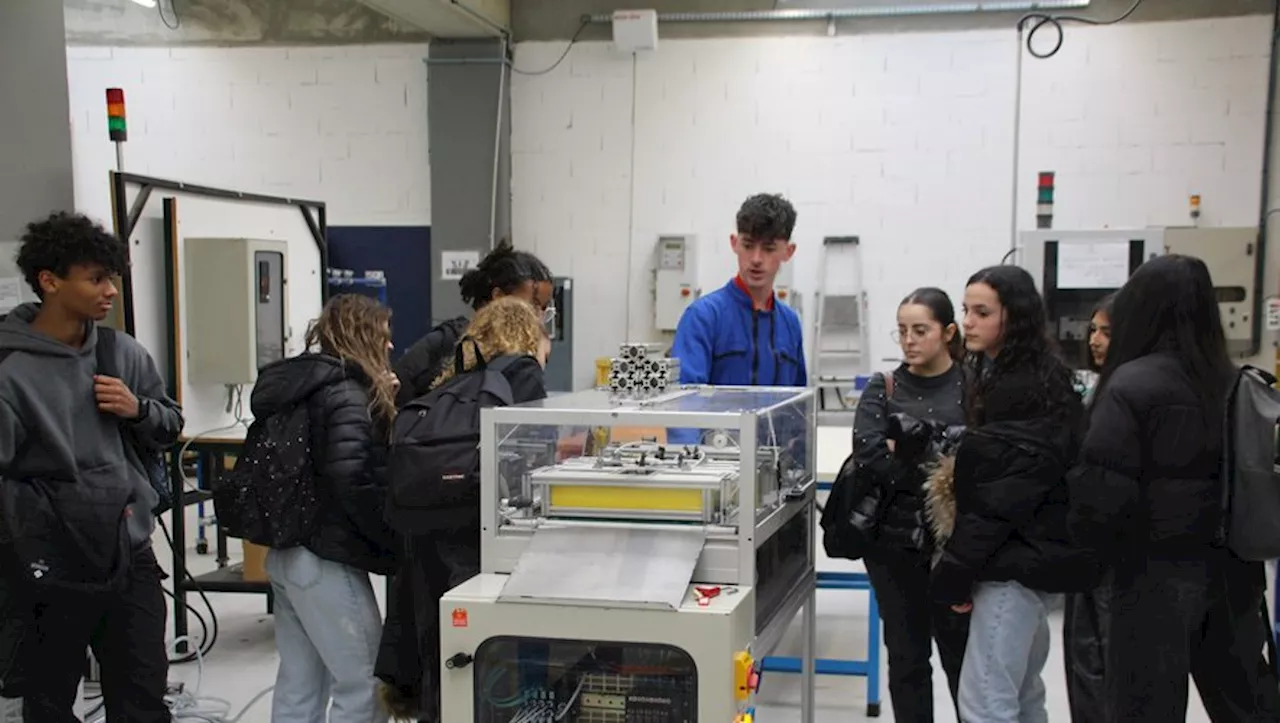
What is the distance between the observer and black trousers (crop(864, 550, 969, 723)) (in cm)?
241

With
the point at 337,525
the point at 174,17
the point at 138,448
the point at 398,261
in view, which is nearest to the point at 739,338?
the point at 337,525

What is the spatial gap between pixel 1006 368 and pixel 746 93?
13.4ft

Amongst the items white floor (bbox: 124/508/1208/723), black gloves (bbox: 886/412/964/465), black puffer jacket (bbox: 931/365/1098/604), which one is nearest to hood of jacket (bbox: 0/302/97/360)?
white floor (bbox: 124/508/1208/723)

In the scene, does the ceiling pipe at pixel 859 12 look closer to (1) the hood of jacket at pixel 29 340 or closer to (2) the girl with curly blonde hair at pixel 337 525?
(2) the girl with curly blonde hair at pixel 337 525

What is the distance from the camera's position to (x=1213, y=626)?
7.25 feet

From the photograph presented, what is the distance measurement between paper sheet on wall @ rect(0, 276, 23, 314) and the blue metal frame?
2423 mm

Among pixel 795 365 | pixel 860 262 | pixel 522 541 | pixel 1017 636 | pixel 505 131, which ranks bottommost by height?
pixel 1017 636

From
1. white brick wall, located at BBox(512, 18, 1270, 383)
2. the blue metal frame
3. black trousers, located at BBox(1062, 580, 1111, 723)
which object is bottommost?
the blue metal frame

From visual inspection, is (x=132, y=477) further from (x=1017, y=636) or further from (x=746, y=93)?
(x=746, y=93)

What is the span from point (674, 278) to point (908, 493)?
12.2 ft

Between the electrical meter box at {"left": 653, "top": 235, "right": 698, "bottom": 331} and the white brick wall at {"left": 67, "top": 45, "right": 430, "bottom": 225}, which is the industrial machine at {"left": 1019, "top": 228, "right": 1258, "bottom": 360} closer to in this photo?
the electrical meter box at {"left": 653, "top": 235, "right": 698, "bottom": 331}

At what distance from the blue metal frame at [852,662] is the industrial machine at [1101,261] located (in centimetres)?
229

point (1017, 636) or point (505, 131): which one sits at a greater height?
point (505, 131)

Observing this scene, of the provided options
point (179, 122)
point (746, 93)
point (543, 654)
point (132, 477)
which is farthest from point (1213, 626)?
point (179, 122)
